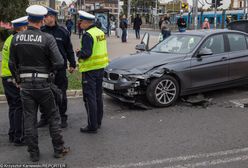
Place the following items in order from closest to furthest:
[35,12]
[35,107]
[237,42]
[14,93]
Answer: [35,12], [35,107], [14,93], [237,42]

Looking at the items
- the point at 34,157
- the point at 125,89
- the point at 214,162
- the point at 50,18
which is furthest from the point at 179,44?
the point at 34,157

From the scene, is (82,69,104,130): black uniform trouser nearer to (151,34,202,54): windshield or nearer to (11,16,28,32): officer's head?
(11,16,28,32): officer's head

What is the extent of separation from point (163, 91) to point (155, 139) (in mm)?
1864

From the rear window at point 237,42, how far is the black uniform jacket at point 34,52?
16.3 feet

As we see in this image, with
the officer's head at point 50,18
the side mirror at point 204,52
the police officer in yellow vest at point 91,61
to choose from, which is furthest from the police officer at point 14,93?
the side mirror at point 204,52

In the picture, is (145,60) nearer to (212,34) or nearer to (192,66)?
(192,66)

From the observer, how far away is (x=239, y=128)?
20.4 feet

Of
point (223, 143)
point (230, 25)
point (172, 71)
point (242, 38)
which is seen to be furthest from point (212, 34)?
point (230, 25)

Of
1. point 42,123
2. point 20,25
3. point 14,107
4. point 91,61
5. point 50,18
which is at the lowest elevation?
point 42,123

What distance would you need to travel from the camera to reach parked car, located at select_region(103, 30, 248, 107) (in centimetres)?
730

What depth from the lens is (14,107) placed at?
5422 mm

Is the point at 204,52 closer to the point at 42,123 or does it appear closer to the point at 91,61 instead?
the point at 91,61

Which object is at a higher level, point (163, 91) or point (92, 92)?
point (92, 92)

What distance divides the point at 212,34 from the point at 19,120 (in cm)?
465
